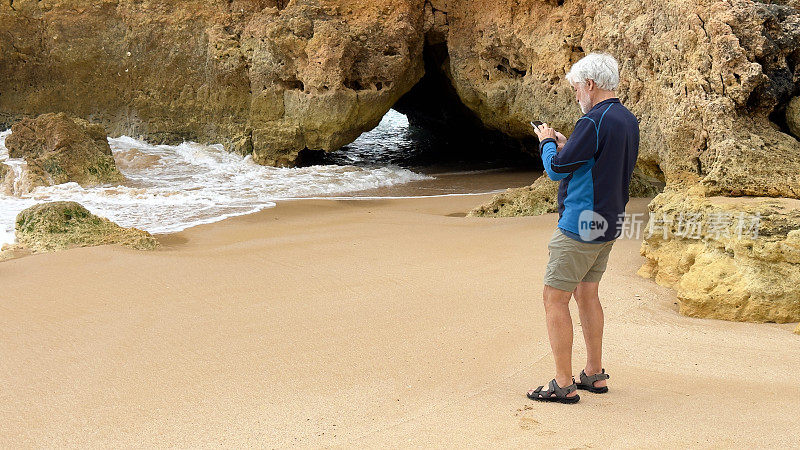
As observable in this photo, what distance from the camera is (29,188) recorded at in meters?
8.34

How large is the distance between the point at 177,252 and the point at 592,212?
3447 millimetres

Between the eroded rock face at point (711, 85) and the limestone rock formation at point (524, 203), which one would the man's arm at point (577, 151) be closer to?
the eroded rock face at point (711, 85)

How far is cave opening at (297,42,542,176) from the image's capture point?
1130cm

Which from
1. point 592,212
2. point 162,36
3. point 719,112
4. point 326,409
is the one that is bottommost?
point 326,409

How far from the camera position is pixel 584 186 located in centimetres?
258

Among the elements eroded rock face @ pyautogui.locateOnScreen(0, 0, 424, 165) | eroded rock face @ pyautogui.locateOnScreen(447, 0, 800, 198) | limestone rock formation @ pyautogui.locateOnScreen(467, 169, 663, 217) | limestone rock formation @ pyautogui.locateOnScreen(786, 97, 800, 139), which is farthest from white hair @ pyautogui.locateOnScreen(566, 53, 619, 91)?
eroded rock face @ pyautogui.locateOnScreen(0, 0, 424, 165)

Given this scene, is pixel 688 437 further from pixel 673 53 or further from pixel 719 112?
pixel 673 53

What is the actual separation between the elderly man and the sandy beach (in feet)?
0.92

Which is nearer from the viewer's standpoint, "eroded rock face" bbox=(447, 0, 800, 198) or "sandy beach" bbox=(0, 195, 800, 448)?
"sandy beach" bbox=(0, 195, 800, 448)

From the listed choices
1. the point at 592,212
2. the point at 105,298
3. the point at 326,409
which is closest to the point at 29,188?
the point at 105,298

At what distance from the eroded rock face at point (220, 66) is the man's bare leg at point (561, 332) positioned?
7.62 meters

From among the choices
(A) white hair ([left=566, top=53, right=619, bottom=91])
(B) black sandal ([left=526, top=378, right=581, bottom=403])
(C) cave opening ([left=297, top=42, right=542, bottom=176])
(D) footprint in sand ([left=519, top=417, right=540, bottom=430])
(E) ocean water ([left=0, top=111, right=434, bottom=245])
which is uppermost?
(A) white hair ([left=566, top=53, right=619, bottom=91])

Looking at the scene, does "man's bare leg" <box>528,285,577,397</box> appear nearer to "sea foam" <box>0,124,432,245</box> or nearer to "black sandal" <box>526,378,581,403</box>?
"black sandal" <box>526,378,581,403</box>

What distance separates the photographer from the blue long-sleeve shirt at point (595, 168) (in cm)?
251
